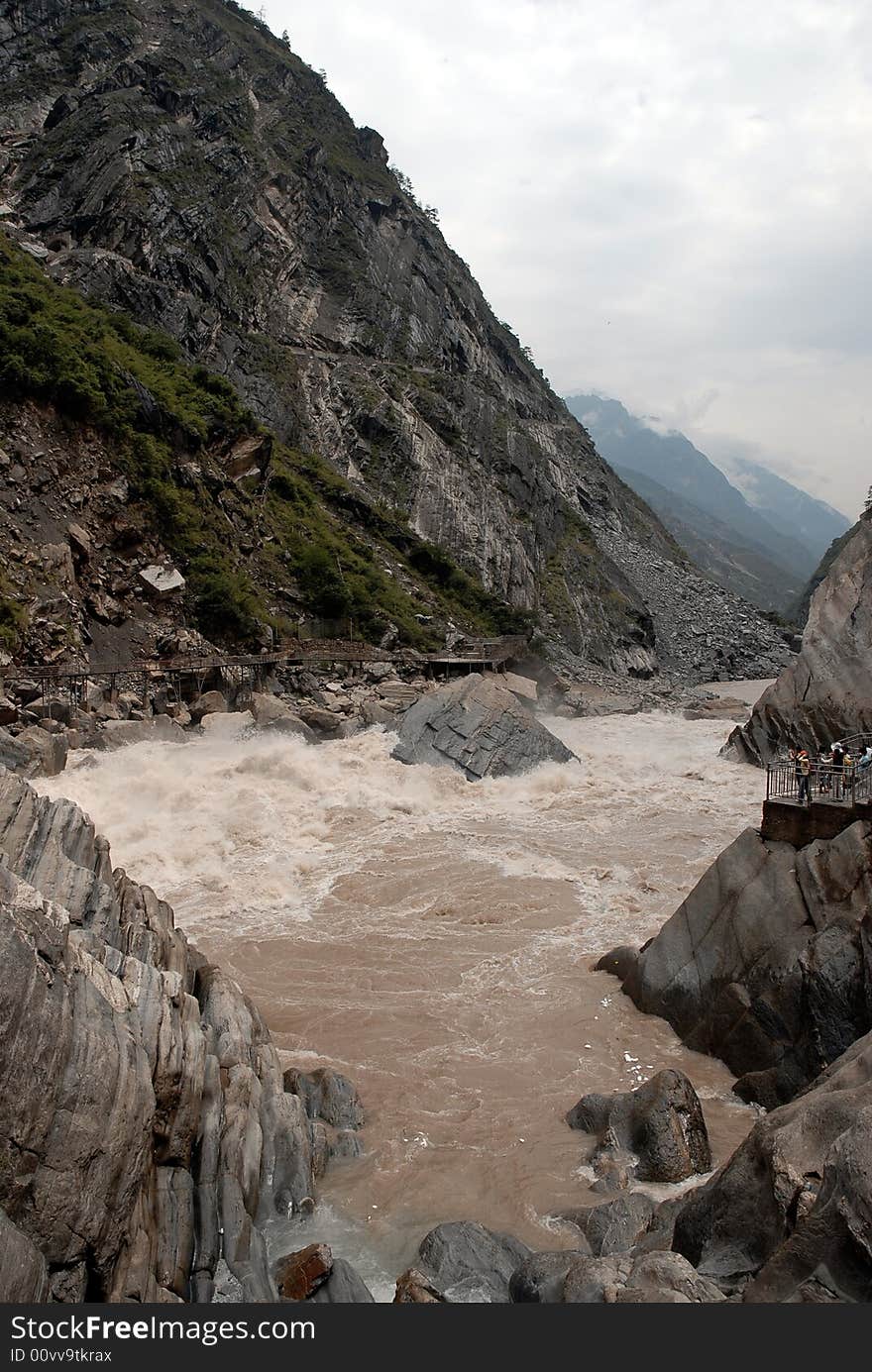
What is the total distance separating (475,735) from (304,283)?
59278 millimetres

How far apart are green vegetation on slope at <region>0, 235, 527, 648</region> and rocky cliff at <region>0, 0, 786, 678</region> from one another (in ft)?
19.8

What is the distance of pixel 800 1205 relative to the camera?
18.0ft

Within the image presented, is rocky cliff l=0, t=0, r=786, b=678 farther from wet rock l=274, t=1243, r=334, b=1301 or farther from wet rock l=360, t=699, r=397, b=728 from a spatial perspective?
wet rock l=274, t=1243, r=334, b=1301

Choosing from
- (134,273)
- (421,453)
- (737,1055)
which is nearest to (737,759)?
(737,1055)

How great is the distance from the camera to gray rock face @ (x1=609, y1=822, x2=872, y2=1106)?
938 centimetres

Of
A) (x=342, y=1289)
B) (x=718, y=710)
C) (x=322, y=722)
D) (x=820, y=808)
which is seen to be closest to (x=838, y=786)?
(x=820, y=808)

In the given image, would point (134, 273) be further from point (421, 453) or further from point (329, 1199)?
point (329, 1199)

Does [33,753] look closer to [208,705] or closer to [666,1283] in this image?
[208,705]

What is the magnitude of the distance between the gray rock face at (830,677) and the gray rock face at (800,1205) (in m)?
20.8

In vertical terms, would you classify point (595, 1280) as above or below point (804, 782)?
below

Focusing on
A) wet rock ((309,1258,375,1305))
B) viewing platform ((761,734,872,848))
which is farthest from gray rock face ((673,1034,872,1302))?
viewing platform ((761,734,872,848))

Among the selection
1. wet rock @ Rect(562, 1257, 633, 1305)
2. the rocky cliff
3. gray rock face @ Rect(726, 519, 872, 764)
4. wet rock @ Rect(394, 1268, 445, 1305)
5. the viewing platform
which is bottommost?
wet rock @ Rect(394, 1268, 445, 1305)

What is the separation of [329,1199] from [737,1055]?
5.25 metres

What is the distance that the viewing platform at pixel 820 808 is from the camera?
11117 millimetres
